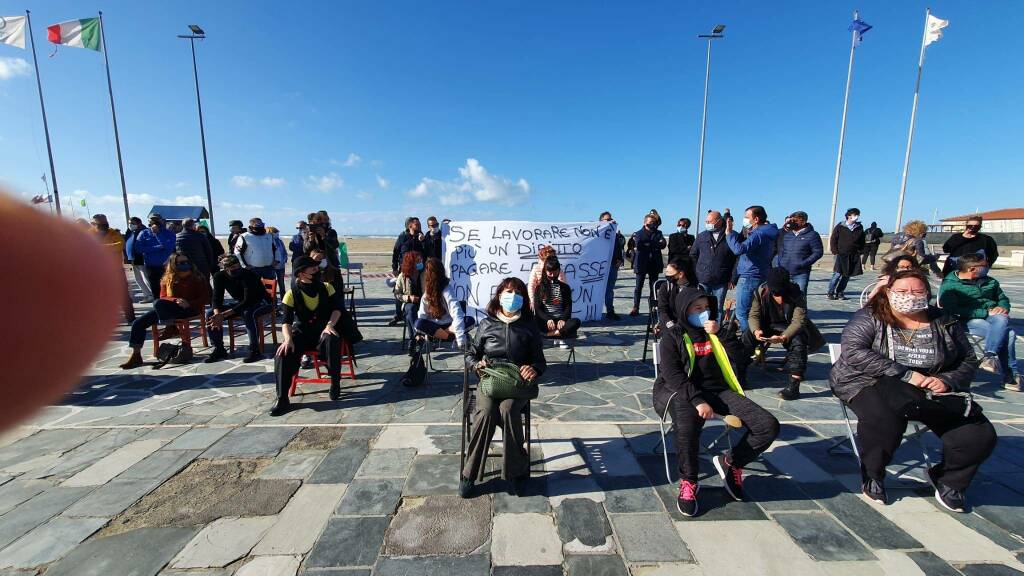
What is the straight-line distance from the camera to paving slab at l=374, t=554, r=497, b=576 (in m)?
2.36

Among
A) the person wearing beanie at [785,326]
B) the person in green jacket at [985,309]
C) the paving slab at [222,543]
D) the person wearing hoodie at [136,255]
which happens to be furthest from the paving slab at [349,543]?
the person wearing hoodie at [136,255]

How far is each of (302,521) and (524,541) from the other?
4.80 feet

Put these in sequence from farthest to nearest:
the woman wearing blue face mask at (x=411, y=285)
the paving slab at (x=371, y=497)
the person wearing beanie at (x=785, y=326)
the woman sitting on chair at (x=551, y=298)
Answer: the woman wearing blue face mask at (x=411, y=285) → the woman sitting on chair at (x=551, y=298) → the person wearing beanie at (x=785, y=326) → the paving slab at (x=371, y=497)

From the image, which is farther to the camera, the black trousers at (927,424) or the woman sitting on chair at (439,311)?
the woman sitting on chair at (439,311)

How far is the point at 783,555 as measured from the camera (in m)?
2.49

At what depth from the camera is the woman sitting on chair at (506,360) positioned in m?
3.03

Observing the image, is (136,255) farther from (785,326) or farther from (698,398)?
(785,326)

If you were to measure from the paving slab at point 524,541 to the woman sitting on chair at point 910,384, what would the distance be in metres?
2.34

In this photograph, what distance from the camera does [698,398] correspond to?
312 centimetres

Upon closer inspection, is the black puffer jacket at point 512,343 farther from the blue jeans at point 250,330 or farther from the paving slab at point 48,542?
the blue jeans at point 250,330

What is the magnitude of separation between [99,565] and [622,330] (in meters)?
6.99

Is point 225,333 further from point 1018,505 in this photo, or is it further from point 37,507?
point 1018,505

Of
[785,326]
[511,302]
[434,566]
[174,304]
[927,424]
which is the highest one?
[511,302]

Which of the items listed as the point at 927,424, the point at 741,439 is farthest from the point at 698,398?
the point at 927,424
